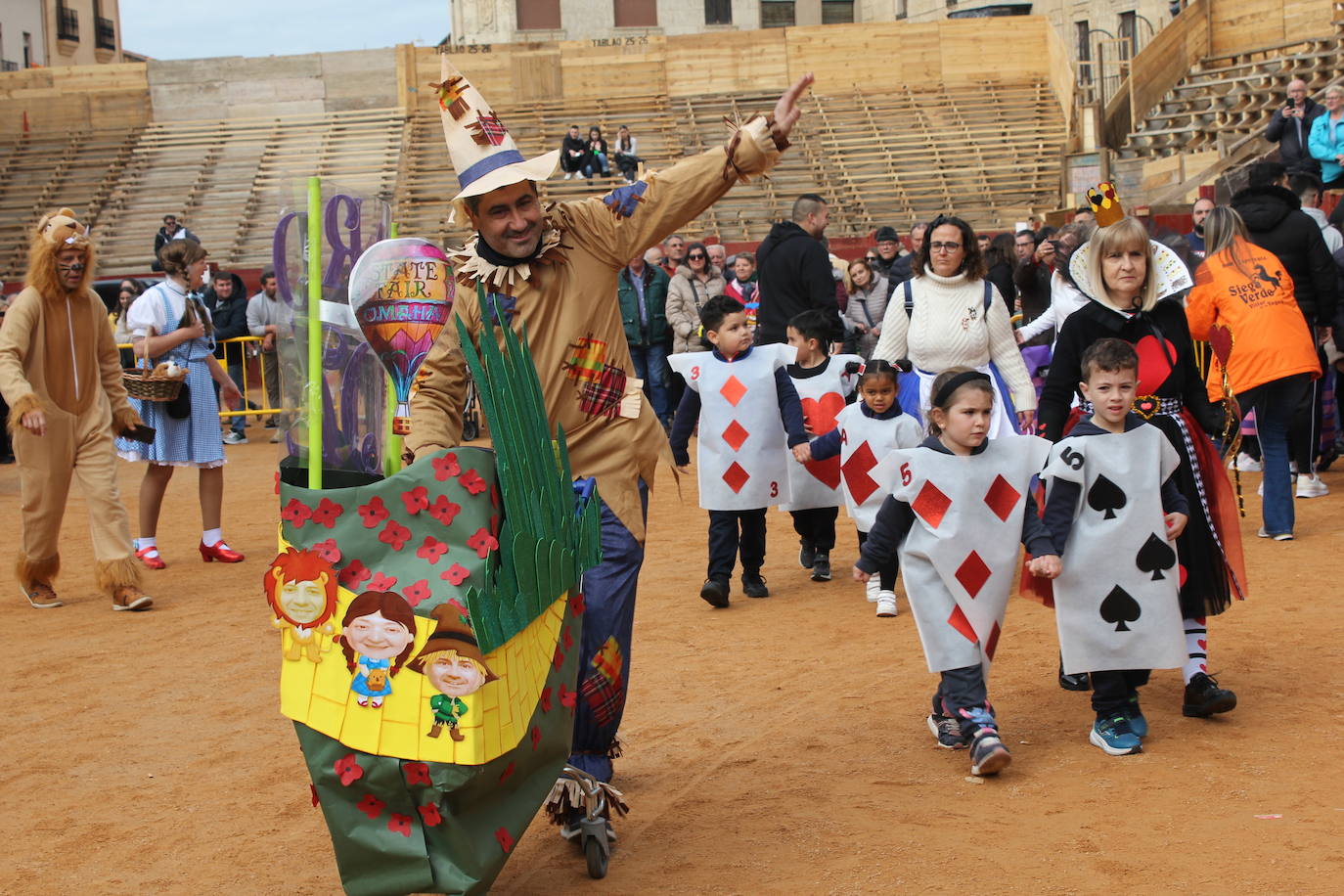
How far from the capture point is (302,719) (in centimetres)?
380

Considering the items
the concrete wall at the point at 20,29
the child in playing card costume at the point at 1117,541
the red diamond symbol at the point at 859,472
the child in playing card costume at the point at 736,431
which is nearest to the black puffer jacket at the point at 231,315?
the child in playing card costume at the point at 736,431

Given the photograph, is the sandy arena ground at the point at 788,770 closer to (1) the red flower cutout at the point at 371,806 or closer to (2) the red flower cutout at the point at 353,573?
(1) the red flower cutout at the point at 371,806

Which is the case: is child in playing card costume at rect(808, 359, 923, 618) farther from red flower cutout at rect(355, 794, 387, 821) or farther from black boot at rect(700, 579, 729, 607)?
red flower cutout at rect(355, 794, 387, 821)

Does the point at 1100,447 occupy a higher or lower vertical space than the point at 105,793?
higher

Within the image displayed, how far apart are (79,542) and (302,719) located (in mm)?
8761

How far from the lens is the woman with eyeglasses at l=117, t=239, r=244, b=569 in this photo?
9758 mm

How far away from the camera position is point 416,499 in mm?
3750

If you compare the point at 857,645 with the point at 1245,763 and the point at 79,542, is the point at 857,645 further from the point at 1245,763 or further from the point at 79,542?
the point at 79,542

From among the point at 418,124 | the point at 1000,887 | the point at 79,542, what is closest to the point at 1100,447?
the point at 1000,887

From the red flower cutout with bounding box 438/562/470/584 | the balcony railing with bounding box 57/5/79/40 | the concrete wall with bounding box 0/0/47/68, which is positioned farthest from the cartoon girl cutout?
the balcony railing with bounding box 57/5/79/40

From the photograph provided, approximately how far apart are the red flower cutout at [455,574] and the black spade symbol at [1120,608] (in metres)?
2.55

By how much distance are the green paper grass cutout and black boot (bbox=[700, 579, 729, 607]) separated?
12.7 feet

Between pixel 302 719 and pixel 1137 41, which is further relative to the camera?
pixel 1137 41

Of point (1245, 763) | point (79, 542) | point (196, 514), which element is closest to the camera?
point (1245, 763)
